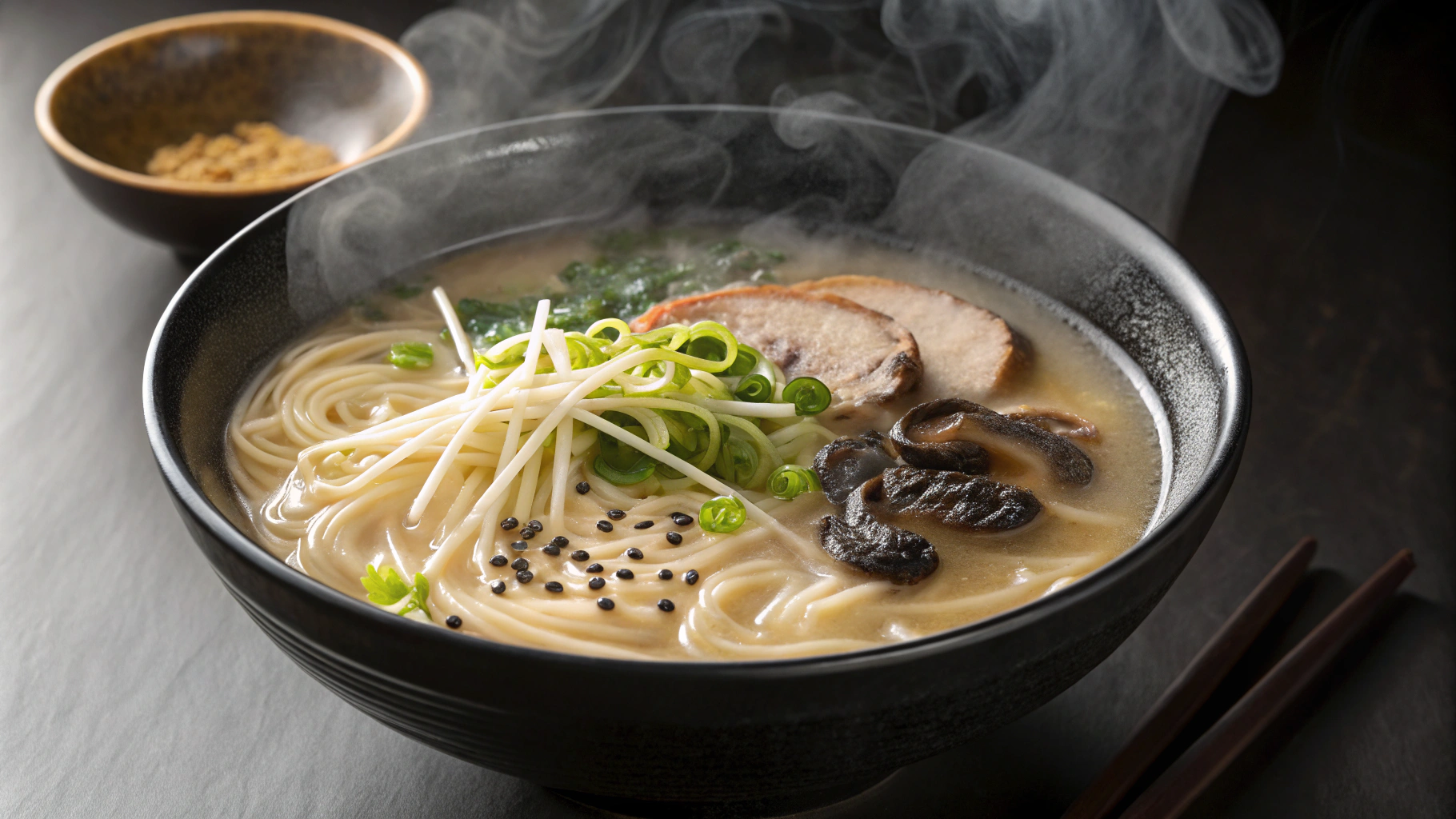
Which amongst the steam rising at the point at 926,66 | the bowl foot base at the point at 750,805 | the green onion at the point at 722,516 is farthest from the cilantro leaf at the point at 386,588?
the steam rising at the point at 926,66

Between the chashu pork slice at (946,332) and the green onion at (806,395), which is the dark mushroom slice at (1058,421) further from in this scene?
the green onion at (806,395)

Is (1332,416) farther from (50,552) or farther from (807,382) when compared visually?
(50,552)

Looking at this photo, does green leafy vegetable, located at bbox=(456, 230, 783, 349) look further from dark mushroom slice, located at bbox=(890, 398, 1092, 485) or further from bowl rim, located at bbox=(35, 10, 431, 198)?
dark mushroom slice, located at bbox=(890, 398, 1092, 485)

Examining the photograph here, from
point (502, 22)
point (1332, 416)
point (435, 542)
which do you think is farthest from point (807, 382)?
point (502, 22)

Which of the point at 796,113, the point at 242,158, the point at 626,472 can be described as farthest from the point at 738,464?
the point at 242,158

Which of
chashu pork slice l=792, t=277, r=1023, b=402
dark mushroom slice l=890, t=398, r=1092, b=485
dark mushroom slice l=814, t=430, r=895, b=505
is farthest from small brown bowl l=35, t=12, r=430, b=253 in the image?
dark mushroom slice l=890, t=398, r=1092, b=485
